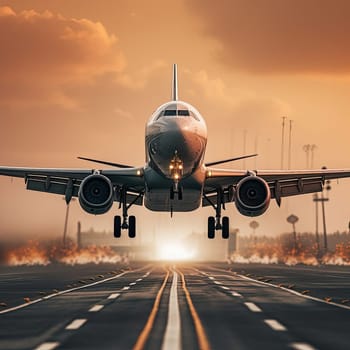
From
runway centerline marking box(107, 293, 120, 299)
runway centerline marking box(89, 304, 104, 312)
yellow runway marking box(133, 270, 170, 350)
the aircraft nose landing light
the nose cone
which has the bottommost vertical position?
yellow runway marking box(133, 270, 170, 350)

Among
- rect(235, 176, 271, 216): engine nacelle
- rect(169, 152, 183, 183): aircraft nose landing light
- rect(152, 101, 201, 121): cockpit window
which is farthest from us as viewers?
rect(235, 176, 271, 216): engine nacelle

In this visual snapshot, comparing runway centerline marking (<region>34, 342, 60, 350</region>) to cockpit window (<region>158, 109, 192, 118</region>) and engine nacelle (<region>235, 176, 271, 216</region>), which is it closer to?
cockpit window (<region>158, 109, 192, 118</region>)

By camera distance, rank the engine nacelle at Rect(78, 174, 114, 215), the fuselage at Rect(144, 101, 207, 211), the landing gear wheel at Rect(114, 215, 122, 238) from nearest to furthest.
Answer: the fuselage at Rect(144, 101, 207, 211), the engine nacelle at Rect(78, 174, 114, 215), the landing gear wheel at Rect(114, 215, 122, 238)

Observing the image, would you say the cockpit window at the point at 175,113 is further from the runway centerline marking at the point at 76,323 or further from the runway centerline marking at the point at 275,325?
the runway centerline marking at the point at 275,325

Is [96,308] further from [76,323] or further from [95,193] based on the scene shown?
[95,193]

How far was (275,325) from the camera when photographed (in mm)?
15719

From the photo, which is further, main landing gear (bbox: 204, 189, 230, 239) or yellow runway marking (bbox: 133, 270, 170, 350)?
main landing gear (bbox: 204, 189, 230, 239)

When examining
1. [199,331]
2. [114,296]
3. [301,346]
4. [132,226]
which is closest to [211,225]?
[132,226]

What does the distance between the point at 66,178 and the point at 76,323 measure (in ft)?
98.4

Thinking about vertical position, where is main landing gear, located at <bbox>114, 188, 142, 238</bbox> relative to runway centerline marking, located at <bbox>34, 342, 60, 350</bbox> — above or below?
above

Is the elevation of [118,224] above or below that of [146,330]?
above

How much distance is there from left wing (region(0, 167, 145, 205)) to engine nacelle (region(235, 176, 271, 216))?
5.11 metres

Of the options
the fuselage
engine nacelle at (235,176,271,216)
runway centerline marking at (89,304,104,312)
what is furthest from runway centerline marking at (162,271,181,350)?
engine nacelle at (235,176,271,216)

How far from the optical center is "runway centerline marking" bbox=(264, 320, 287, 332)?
15008 millimetres
